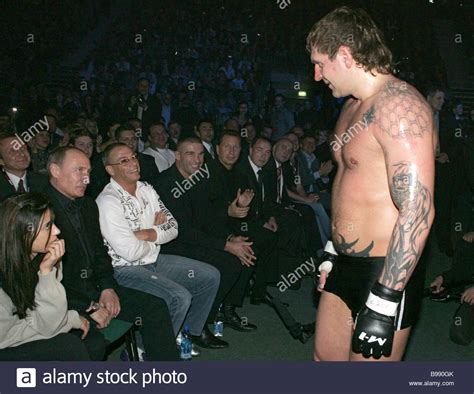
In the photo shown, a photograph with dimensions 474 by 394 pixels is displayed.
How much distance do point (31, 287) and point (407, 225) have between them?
1.63 metres

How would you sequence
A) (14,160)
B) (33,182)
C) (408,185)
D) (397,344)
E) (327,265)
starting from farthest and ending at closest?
(33,182) → (14,160) → (327,265) → (397,344) → (408,185)

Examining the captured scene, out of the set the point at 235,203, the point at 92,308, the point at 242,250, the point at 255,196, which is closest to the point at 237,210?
the point at 235,203

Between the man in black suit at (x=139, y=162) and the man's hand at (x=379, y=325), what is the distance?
3.33 meters

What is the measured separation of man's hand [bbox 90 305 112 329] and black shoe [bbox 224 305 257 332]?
137 cm

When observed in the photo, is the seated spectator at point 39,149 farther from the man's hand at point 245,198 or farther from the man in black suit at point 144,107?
the man in black suit at point 144,107

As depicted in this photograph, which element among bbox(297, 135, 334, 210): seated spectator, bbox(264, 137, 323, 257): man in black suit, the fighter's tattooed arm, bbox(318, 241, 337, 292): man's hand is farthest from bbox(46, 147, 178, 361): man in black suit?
bbox(297, 135, 334, 210): seated spectator

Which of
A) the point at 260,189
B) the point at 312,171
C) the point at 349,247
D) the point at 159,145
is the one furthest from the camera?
the point at 312,171

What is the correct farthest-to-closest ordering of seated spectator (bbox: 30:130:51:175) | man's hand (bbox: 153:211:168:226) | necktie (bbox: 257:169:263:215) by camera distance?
1. seated spectator (bbox: 30:130:51:175)
2. necktie (bbox: 257:169:263:215)
3. man's hand (bbox: 153:211:168:226)

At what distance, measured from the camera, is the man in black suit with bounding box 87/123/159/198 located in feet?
16.0

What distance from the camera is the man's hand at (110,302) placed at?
3.05 meters

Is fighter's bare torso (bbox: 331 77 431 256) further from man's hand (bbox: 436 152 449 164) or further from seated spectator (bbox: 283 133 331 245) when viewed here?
man's hand (bbox: 436 152 449 164)

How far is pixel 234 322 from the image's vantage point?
4.16 meters

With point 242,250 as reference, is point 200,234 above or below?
above

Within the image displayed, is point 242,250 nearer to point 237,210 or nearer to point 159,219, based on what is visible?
point 237,210
